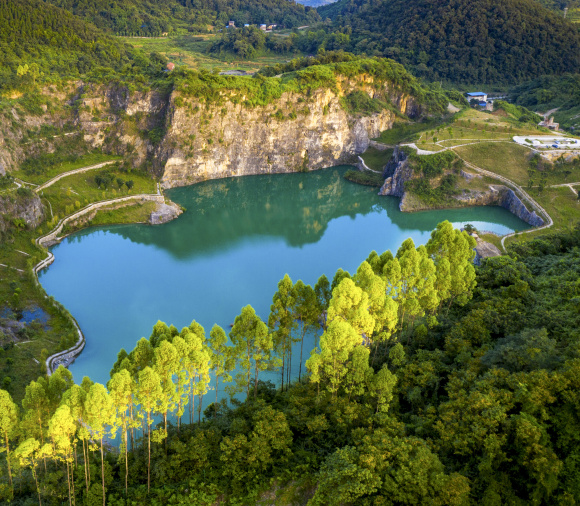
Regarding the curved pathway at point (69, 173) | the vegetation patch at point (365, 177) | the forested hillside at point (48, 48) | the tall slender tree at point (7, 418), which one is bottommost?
the curved pathway at point (69, 173)

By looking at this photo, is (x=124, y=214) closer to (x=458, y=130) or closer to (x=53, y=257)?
(x=53, y=257)

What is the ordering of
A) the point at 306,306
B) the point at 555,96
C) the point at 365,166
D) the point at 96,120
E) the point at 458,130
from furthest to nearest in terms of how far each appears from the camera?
the point at 555,96, the point at 365,166, the point at 458,130, the point at 96,120, the point at 306,306

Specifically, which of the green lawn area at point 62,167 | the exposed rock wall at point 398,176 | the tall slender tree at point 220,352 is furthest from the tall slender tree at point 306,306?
the green lawn area at point 62,167

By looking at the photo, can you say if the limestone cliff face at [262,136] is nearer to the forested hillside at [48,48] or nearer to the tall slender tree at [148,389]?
the forested hillside at [48,48]

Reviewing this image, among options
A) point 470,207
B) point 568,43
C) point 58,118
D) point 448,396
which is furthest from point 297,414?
point 568,43

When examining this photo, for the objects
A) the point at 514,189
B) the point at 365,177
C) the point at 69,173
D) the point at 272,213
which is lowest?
the point at 272,213

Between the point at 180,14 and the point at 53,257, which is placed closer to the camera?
the point at 53,257

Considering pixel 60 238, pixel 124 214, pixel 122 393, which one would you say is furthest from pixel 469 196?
pixel 122 393
